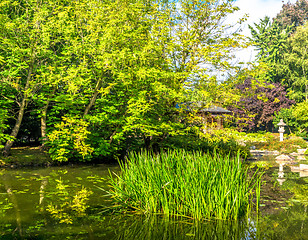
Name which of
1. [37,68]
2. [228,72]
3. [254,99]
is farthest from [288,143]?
[37,68]

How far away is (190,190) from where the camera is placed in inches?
220

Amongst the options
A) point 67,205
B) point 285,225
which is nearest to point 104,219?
point 67,205

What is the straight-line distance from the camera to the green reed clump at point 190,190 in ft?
17.4

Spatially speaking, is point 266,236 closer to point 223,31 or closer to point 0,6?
point 223,31

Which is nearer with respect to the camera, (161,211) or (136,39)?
(161,211)

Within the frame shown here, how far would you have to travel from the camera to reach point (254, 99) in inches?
1531

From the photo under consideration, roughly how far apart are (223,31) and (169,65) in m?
3.33

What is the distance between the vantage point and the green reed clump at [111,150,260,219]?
5315 millimetres

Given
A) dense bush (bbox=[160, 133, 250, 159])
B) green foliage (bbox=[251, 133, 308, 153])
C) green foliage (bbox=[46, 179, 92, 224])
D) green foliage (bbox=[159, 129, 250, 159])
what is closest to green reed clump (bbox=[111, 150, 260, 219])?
green foliage (bbox=[46, 179, 92, 224])

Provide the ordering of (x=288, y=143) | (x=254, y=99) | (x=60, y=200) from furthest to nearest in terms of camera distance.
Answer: (x=254, y=99), (x=288, y=143), (x=60, y=200)

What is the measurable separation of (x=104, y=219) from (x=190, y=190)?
5.82 ft

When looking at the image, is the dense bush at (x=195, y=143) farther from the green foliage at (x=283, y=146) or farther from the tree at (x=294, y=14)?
the tree at (x=294, y=14)

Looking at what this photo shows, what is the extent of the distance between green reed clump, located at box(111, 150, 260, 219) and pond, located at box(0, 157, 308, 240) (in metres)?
0.22

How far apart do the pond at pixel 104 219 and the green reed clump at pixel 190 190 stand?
0.71 feet
